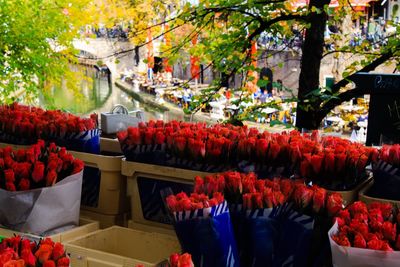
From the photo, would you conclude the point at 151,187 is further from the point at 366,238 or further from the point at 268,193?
the point at 366,238

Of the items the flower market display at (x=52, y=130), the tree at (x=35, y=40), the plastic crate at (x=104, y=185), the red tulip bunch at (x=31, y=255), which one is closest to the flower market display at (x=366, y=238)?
the red tulip bunch at (x=31, y=255)

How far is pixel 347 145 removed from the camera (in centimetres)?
229

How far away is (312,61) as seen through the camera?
5523 millimetres

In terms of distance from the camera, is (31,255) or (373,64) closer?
(31,255)

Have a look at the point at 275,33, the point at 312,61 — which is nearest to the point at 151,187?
the point at 312,61

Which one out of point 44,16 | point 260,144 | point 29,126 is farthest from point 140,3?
point 260,144

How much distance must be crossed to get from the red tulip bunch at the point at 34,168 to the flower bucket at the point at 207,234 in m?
0.77

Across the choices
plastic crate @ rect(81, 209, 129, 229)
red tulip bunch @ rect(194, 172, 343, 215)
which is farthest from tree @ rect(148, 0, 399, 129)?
red tulip bunch @ rect(194, 172, 343, 215)

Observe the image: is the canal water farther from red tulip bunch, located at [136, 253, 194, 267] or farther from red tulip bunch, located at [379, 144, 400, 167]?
red tulip bunch, located at [136, 253, 194, 267]

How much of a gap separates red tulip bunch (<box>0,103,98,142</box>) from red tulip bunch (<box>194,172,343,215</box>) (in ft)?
3.81

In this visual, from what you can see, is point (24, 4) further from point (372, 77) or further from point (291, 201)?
point (291, 201)

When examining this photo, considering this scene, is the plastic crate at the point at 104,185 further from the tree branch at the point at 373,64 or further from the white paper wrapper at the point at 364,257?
the tree branch at the point at 373,64

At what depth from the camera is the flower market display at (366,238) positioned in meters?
1.45

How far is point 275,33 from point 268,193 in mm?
4310
